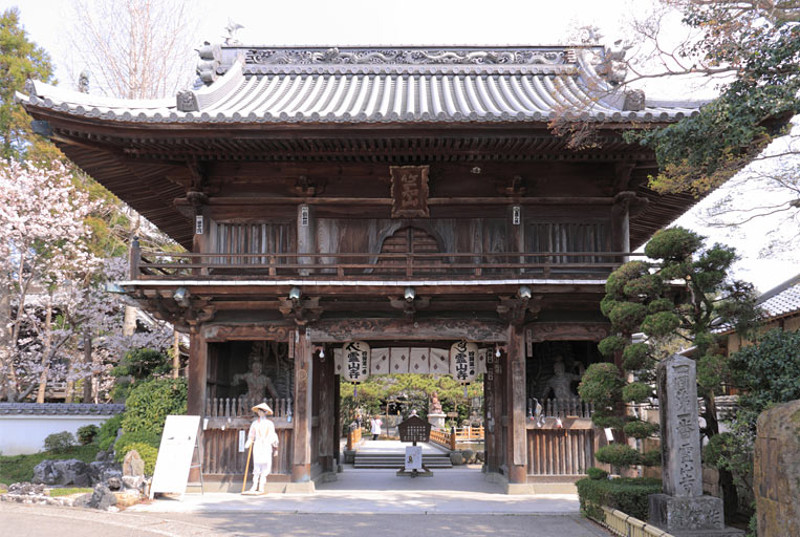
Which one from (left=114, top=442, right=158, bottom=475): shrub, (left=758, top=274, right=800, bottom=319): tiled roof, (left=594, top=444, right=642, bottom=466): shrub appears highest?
(left=758, top=274, right=800, bottom=319): tiled roof

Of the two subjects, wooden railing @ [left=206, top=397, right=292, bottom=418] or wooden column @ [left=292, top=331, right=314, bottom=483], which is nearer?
wooden column @ [left=292, top=331, right=314, bottom=483]

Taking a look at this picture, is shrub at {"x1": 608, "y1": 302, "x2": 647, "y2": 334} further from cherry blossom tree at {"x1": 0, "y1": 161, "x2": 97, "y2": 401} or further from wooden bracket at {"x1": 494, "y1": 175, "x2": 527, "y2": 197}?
cherry blossom tree at {"x1": 0, "y1": 161, "x2": 97, "y2": 401}

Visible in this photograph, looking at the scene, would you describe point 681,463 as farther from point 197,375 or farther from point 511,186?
point 197,375

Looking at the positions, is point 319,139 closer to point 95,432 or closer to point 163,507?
point 163,507

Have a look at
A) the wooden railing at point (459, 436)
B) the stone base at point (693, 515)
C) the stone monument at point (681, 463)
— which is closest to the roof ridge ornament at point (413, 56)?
the stone monument at point (681, 463)

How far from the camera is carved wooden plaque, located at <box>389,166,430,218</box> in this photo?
13711 millimetres

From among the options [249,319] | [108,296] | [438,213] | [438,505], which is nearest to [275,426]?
[249,319]

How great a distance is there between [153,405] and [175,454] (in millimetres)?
1948

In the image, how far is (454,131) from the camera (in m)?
12.2

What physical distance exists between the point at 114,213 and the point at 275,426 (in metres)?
14.9

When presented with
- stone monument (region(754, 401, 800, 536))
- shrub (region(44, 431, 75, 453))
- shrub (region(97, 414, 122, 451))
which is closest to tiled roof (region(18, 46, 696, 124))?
shrub (region(97, 414, 122, 451))

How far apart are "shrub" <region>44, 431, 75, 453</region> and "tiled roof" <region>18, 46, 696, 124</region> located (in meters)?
9.92

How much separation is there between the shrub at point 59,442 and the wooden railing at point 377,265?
682 centimetres

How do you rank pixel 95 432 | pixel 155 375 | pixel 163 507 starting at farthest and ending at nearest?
pixel 95 432 < pixel 155 375 < pixel 163 507
